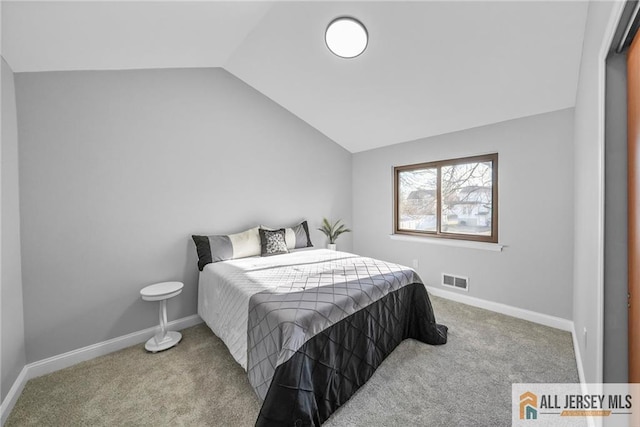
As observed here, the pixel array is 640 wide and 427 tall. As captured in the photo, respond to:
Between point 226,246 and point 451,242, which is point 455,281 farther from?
point 226,246

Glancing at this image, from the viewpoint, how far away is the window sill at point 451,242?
118 inches

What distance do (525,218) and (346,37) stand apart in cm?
259

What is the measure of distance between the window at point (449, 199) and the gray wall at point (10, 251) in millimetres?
4033

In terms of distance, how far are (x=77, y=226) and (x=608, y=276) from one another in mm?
3505

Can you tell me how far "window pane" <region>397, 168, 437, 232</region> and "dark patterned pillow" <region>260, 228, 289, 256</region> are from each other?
1.94m

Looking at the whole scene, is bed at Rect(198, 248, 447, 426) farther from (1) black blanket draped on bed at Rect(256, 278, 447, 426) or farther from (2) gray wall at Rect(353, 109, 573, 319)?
(2) gray wall at Rect(353, 109, 573, 319)

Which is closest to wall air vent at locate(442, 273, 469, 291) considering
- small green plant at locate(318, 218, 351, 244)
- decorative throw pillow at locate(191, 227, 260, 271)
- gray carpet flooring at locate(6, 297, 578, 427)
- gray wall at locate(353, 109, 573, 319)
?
gray wall at locate(353, 109, 573, 319)

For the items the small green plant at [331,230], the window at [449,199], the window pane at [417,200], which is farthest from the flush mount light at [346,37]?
the small green plant at [331,230]

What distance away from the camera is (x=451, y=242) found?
3.35 m

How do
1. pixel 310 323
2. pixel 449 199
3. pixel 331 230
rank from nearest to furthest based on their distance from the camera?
pixel 310 323, pixel 449 199, pixel 331 230

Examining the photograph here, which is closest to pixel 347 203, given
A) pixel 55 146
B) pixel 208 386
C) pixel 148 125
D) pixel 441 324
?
pixel 441 324

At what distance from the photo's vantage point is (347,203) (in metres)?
4.61

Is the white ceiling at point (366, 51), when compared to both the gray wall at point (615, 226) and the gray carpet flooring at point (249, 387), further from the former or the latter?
the gray carpet flooring at point (249, 387)

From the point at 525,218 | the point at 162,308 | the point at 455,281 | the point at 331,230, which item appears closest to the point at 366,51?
the point at 525,218
